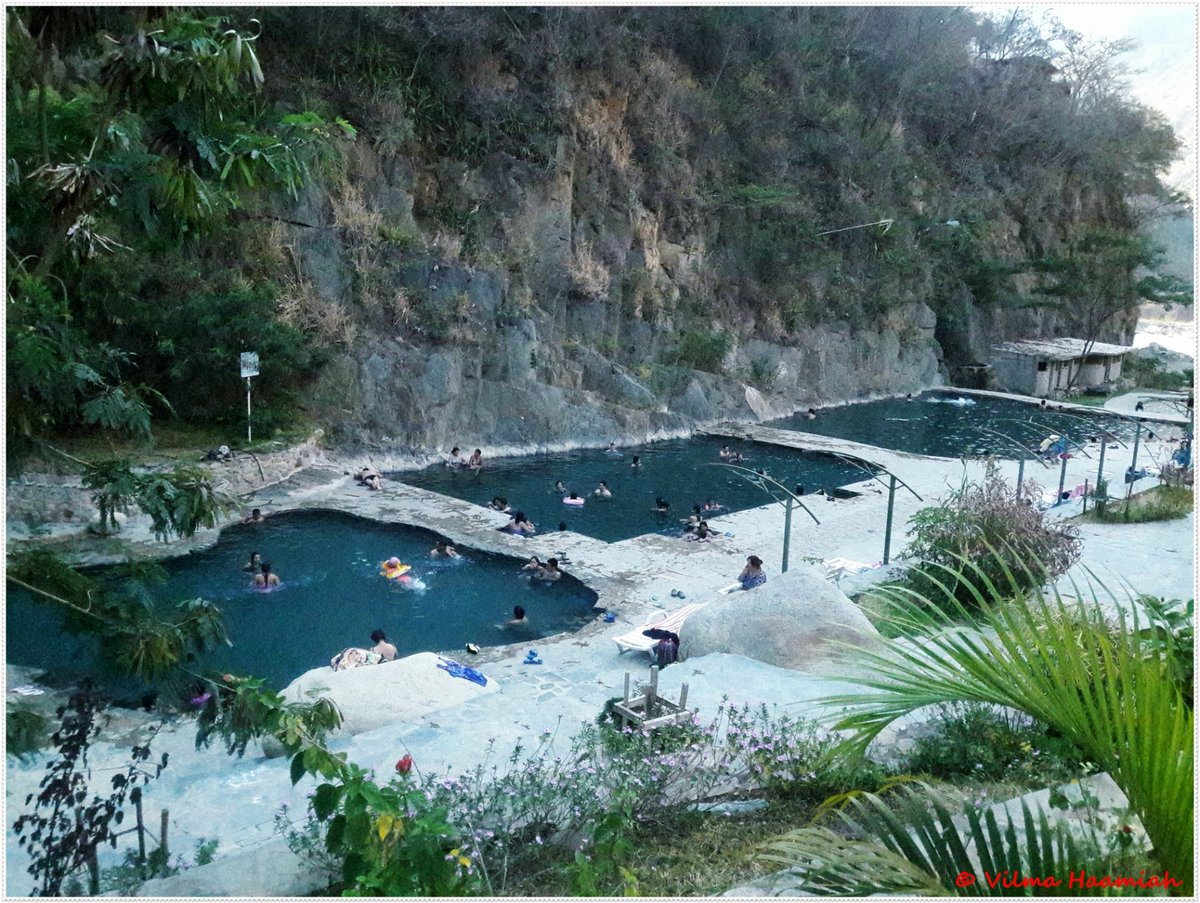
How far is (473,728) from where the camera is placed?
25.5 ft

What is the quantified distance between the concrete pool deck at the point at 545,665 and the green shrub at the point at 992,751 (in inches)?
36.5

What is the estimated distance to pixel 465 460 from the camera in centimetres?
2267

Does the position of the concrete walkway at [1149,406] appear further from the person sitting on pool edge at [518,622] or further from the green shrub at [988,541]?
the person sitting on pool edge at [518,622]

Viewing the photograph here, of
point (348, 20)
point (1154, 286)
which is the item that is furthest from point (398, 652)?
point (1154, 286)

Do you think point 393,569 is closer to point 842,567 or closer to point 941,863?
point 842,567

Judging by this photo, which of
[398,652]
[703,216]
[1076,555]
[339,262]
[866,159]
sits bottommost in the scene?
[398,652]

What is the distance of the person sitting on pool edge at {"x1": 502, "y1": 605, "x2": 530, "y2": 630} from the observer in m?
13.4

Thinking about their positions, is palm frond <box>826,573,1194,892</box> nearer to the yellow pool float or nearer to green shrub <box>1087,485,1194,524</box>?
the yellow pool float

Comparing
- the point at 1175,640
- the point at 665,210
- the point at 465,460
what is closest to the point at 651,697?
the point at 1175,640

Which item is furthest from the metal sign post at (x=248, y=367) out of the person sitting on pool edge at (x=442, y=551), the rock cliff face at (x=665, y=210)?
the person sitting on pool edge at (x=442, y=551)

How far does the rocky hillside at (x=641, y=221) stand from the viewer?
74.1 feet

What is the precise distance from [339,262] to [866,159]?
923 inches

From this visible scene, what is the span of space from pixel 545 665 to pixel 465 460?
1197 cm

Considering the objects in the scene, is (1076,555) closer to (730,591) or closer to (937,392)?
(730,591)
